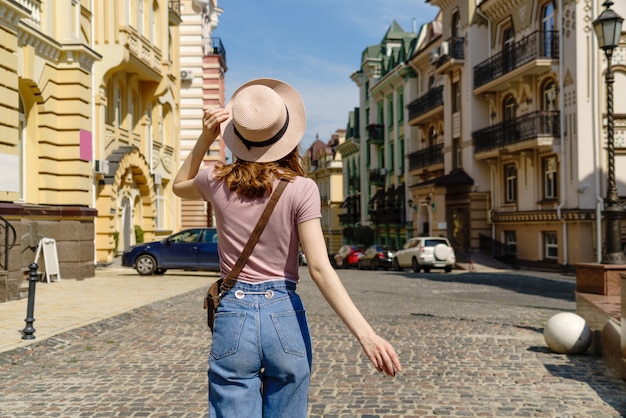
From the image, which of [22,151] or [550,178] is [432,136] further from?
[22,151]

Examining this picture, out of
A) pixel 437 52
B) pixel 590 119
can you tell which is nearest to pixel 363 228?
pixel 437 52

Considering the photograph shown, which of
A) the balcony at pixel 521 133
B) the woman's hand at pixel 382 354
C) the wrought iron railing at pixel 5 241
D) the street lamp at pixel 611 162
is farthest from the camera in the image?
the balcony at pixel 521 133

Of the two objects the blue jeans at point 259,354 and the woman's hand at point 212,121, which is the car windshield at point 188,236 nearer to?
the woman's hand at point 212,121

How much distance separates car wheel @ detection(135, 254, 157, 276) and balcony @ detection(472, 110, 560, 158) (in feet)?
53.5

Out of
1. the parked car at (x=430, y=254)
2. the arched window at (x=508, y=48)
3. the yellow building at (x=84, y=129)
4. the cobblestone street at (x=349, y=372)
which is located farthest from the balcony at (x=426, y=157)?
the cobblestone street at (x=349, y=372)

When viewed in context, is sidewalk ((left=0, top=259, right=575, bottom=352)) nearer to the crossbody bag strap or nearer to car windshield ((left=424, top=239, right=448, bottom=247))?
the crossbody bag strap

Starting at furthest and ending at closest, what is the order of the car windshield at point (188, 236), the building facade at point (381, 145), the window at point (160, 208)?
the building facade at point (381, 145) → the window at point (160, 208) → the car windshield at point (188, 236)

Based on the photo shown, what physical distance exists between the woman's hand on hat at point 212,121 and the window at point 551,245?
29.3 m

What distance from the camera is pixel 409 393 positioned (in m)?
6.56

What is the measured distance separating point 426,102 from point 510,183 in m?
10.6

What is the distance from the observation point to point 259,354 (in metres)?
2.85

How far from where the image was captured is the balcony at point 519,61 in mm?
30422

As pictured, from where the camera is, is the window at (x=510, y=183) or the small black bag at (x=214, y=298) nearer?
the small black bag at (x=214, y=298)

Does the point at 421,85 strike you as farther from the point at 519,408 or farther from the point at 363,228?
Result: the point at 519,408
